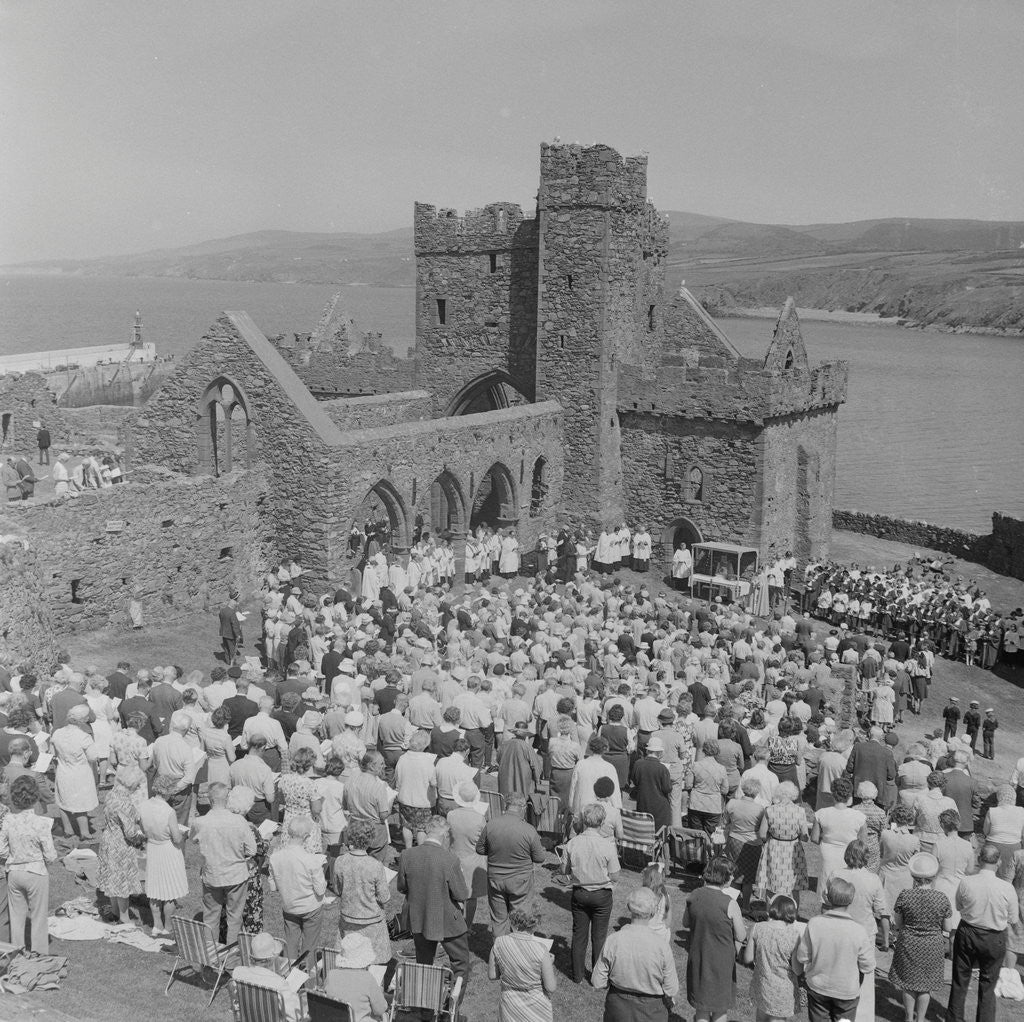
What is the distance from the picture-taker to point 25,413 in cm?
3450

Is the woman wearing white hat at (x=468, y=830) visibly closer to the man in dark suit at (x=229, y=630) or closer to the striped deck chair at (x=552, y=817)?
the striped deck chair at (x=552, y=817)

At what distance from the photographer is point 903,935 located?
9.92 metres

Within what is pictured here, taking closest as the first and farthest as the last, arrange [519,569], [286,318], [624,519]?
[519,569]
[624,519]
[286,318]

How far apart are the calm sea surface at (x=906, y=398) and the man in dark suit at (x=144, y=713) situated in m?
48.0

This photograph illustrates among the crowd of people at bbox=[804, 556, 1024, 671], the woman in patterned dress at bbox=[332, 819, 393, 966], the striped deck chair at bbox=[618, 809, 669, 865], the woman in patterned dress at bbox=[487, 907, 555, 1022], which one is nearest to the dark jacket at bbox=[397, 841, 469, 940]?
the woman in patterned dress at bbox=[332, 819, 393, 966]

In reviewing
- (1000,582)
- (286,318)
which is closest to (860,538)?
(1000,582)

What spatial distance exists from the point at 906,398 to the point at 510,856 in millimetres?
93859

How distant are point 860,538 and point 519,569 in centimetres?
1643

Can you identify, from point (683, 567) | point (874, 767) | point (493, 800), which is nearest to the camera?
point (493, 800)

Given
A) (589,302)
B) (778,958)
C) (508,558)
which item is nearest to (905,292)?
(589,302)

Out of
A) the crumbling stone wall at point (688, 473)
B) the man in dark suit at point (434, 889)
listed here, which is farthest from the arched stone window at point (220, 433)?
the man in dark suit at point (434, 889)

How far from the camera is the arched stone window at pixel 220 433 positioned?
2559cm

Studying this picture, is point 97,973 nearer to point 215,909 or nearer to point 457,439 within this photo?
point 215,909

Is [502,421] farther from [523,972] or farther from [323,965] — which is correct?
[523,972]
